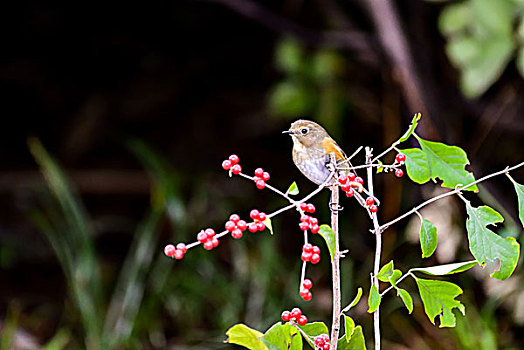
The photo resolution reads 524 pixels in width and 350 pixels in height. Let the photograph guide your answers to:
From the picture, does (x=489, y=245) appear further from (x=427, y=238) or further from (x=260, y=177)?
(x=260, y=177)

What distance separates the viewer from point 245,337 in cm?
53

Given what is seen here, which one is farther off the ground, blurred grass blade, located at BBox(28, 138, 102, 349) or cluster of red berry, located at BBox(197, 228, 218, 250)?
cluster of red berry, located at BBox(197, 228, 218, 250)

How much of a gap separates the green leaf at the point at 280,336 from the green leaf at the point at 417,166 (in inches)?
6.8

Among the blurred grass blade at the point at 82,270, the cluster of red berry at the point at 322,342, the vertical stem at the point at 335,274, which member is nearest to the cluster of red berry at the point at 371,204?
the vertical stem at the point at 335,274

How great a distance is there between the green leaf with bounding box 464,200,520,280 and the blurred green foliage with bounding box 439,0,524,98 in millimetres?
689

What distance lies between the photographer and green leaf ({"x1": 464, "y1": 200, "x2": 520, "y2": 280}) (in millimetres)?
529

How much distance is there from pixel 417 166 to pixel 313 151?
0.39 ft

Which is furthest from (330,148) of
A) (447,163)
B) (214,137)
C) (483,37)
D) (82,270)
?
(214,137)

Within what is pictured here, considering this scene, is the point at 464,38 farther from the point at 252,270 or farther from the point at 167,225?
the point at 167,225

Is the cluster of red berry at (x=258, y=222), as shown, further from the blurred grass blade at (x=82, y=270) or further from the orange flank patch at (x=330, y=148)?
the blurred grass blade at (x=82, y=270)

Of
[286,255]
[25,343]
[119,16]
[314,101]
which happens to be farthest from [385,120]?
[25,343]

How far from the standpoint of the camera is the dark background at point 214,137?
5.43 ft

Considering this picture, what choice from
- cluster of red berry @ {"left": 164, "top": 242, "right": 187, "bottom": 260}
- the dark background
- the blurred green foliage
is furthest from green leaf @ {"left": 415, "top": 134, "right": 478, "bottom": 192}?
the dark background

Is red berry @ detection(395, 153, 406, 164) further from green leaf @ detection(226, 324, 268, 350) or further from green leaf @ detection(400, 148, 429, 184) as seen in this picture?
green leaf @ detection(226, 324, 268, 350)
